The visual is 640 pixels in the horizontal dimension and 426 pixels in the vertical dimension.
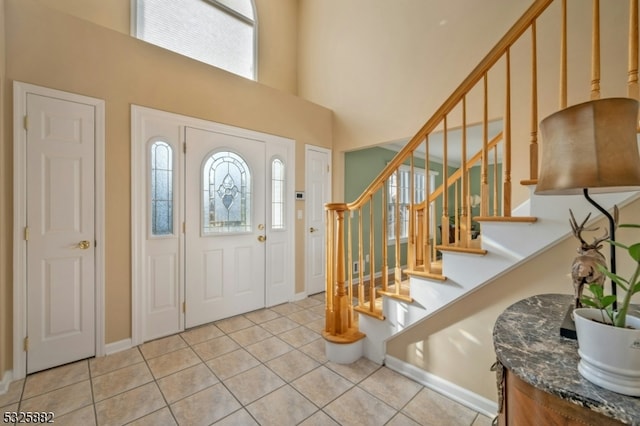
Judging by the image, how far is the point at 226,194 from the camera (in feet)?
10.2

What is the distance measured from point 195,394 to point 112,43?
292cm

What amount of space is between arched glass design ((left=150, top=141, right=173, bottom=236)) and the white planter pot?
2974 mm

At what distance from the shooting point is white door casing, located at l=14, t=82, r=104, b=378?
2.04 metres

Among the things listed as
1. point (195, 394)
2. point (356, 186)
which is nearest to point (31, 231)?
point (195, 394)

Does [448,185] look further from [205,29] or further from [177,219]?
[205,29]

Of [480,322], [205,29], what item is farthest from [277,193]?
[480,322]

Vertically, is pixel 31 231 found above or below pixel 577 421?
above

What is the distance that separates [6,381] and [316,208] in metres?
3.19

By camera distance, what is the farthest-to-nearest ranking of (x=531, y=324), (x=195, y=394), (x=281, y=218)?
(x=281, y=218), (x=195, y=394), (x=531, y=324)

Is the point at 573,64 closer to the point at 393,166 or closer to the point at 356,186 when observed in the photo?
the point at 393,166

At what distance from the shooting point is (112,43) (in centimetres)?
238

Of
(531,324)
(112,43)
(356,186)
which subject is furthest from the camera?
(356,186)

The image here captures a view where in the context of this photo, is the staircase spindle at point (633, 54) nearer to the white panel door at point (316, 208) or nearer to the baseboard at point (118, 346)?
the white panel door at point (316, 208)

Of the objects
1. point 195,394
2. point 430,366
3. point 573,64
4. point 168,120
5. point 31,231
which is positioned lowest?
point 195,394
